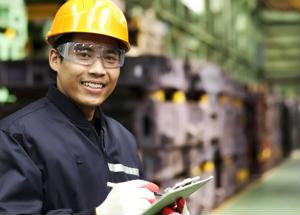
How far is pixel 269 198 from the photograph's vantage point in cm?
981

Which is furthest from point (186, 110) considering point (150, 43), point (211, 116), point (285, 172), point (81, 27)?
point (285, 172)

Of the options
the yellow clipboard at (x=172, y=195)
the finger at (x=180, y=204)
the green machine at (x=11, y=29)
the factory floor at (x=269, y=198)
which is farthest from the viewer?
the factory floor at (x=269, y=198)

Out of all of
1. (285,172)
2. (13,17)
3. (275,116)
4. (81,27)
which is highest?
(13,17)

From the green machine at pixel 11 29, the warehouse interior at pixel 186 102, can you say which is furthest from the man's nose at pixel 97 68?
the green machine at pixel 11 29

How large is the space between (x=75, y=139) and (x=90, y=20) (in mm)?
411

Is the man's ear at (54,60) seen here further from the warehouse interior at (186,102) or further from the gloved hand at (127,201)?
the gloved hand at (127,201)

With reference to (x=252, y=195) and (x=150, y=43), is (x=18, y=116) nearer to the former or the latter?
(x=150, y=43)

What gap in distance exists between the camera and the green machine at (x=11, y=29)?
17.6 feet

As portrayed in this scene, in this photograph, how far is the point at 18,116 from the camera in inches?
77.0

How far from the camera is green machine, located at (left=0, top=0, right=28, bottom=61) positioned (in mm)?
5375

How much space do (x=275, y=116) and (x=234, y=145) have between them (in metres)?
6.33

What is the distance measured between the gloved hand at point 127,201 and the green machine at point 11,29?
378 centimetres

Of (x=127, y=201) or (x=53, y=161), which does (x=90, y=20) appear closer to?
(x=53, y=161)

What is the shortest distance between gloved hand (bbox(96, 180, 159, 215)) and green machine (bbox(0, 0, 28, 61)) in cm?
378
